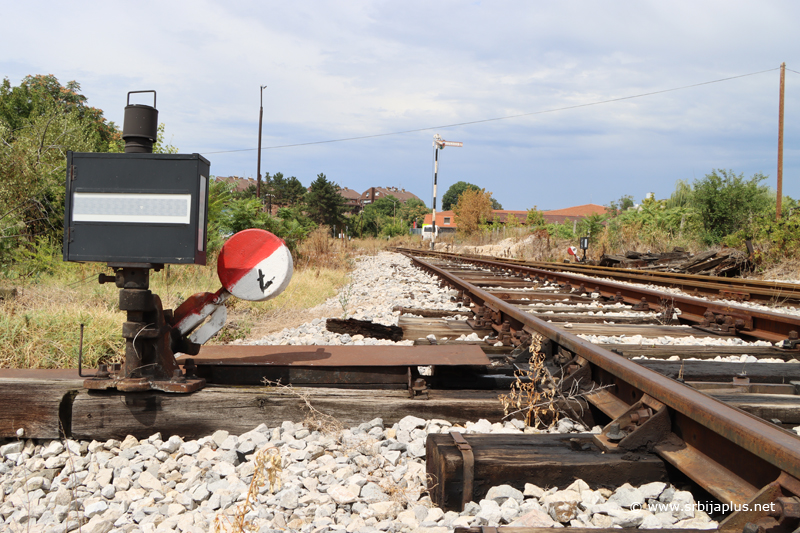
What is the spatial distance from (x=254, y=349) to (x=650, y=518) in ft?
7.16

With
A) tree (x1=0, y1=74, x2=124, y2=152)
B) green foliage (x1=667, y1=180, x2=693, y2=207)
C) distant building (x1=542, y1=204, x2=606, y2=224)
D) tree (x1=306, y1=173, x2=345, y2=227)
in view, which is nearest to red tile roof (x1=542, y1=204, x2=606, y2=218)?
distant building (x1=542, y1=204, x2=606, y2=224)

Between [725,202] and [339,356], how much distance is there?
2129 cm

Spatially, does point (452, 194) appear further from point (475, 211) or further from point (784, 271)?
point (784, 271)

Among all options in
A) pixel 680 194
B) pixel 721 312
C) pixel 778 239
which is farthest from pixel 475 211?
pixel 721 312

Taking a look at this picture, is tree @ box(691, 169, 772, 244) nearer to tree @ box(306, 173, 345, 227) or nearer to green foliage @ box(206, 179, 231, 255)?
green foliage @ box(206, 179, 231, 255)

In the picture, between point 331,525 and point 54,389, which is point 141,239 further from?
point 331,525

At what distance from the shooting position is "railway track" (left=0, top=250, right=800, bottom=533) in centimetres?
163

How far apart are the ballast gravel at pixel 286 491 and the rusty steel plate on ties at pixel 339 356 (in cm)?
38

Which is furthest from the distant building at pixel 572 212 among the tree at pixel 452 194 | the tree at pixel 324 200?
the tree at pixel 324 200

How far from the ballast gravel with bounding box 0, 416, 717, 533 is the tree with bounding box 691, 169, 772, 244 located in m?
20.3

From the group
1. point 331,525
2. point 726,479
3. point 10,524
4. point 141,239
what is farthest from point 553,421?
point 10,524

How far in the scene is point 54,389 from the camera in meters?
2.44

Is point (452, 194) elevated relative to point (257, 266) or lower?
elevated

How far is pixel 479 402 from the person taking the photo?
253 cm
